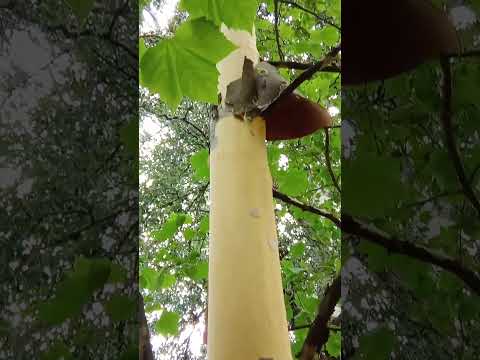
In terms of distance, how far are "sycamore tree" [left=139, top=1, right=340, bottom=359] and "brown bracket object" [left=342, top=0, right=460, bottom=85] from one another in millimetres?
108

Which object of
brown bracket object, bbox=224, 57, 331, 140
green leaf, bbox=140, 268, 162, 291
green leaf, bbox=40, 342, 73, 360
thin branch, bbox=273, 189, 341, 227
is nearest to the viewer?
green leaf, bbox=40, 342, 73, 360

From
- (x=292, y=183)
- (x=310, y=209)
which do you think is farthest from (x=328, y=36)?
(x=310, y=209)

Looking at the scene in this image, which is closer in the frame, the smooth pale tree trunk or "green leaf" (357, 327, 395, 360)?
"green leaf" (357, 327, 395, 360)

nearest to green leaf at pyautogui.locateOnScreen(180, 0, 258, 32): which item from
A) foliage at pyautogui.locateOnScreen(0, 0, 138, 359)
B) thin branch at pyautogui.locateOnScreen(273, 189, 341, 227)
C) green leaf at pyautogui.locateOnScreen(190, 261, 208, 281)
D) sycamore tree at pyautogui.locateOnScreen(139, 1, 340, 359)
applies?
sycamore tree at pyautogui.locateOnScreen(139, 1, 340, 359)

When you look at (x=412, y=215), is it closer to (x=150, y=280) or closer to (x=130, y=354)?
(x=130, y=354)

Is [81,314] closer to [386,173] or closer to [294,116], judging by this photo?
[386,173]

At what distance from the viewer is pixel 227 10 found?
1.19ft

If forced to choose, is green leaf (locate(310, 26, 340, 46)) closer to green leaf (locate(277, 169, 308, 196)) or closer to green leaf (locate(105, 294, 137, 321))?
green leaf (locate(277, 169, 308, 196))

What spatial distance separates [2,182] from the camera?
23cm

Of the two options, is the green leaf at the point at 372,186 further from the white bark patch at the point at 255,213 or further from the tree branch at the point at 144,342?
the white bark patch at the point at 255,213

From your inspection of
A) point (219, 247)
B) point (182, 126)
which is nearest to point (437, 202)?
point (219, 247)

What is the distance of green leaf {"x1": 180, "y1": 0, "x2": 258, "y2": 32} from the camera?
36 centimetres

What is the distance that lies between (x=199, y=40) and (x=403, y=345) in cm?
23

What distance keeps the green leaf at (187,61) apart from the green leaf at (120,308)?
17 cm
